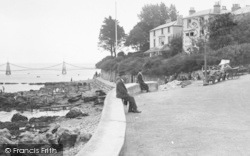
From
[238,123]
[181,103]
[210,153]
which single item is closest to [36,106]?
[181,103]

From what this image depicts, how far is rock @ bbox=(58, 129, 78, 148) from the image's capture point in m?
11.1

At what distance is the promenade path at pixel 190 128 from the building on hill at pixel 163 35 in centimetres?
5110

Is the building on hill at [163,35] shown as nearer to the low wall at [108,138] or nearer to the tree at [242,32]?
the tree at [242,32]

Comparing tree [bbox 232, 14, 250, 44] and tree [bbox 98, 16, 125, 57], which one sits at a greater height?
tree [bbox 98, 16, 125, 57]

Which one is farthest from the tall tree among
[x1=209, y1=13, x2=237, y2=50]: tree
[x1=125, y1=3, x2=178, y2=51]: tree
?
[x1=209, y1=13, x2=237, y2=50]: tree

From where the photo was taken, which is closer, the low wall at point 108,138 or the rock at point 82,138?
the low wall at point 108,138

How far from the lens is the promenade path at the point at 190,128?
7475 mm

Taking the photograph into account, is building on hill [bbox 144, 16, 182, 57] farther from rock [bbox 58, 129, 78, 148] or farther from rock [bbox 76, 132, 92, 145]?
rock [bbox 76, 132, 92, 145]

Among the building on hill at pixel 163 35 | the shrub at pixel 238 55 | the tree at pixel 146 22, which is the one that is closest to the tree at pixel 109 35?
the tree at pixel 146 22

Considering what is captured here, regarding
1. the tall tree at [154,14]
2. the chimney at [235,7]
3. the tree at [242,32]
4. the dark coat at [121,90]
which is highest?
the tall tree at [154,14]

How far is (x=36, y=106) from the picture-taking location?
113 ft

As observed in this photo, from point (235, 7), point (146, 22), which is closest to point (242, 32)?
point (235, 7)

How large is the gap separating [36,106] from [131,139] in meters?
27.3

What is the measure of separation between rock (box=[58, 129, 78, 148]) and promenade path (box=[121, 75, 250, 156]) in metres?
1.81
